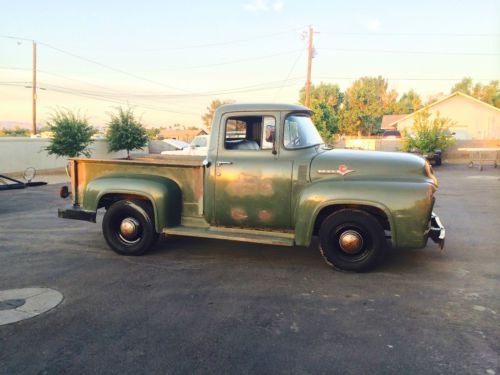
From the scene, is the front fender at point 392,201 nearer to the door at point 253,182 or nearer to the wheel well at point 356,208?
the wheel well at point 356,208

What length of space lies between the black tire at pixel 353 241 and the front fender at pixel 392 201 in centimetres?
18

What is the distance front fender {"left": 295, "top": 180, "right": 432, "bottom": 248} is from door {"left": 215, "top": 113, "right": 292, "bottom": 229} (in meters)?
0.46

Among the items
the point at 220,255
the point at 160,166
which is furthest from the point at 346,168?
the point at 160,166

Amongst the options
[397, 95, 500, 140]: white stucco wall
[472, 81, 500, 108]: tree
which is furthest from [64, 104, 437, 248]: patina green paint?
[472, 81, 500, 108]: tree

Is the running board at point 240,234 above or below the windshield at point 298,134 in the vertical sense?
below

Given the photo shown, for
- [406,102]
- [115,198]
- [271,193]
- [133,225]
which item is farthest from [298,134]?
[406,102]

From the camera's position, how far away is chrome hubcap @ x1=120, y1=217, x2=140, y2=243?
6059 millimetres

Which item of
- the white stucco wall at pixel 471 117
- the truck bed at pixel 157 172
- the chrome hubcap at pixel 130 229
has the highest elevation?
the white stucco wall at pixel 471 117

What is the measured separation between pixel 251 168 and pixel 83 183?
2.80 metres

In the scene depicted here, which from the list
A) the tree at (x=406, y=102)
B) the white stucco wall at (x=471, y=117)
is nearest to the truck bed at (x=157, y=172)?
the white stucco wall at (x=471, y=117)

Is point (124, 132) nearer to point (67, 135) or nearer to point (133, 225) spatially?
point (67, 135)

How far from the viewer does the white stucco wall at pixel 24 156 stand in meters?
20.6

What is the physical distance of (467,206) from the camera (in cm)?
1060

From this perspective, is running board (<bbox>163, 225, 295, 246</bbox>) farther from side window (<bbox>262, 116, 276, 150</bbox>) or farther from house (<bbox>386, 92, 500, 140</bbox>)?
house (<bbox>386, 92, 500, 140</bbox>)
